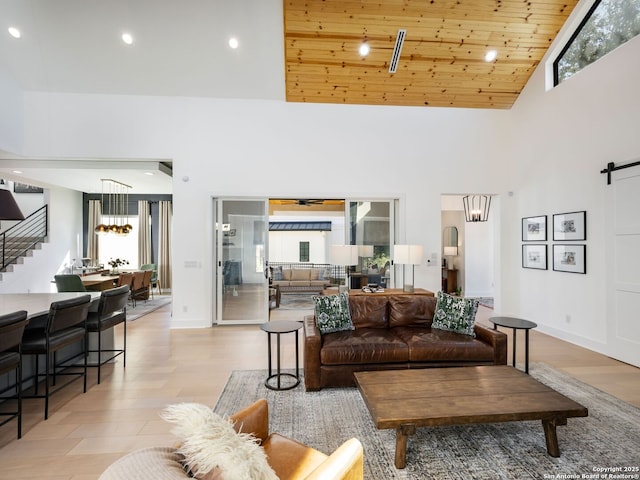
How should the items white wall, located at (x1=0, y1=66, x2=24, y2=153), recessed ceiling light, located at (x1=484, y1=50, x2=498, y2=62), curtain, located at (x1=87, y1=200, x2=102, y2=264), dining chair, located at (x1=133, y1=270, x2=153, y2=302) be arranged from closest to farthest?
white wall, located at (x1=0, y1=66, x2=24, y2=153) < recessed ceiling light, located at (x1=484, y1=50, x2=498, y2=62) < dining chair, located at (x1=133, y1=270, x2=153, y2=302) < curtain, located at (x1=87, y1=200, x2=102, y2=264)

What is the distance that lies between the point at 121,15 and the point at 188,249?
11.3ft

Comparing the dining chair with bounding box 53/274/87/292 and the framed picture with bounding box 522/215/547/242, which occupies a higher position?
the framed picture with bounding box 522/215/547/242

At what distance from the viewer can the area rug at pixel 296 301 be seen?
7258 mm

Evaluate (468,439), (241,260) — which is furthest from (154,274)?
(468,439)

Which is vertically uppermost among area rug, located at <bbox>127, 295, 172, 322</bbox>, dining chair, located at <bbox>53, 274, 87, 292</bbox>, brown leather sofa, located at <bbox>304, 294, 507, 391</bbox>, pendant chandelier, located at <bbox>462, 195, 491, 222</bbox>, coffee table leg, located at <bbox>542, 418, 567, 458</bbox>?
pendant chandelier, located at <bbox>462, 195, 491, 222</bbox>

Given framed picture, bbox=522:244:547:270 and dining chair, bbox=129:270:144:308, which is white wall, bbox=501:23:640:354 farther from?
dining chair, bbox=129:270:144:308

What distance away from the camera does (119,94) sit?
5.20m

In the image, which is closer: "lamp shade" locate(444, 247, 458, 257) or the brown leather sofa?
the brown leather sofa

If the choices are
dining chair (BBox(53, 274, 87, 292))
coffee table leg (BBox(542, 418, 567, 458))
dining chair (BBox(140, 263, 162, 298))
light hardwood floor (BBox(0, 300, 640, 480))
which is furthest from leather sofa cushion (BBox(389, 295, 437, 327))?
dining chair (BBox(140, 263, 162, 298))

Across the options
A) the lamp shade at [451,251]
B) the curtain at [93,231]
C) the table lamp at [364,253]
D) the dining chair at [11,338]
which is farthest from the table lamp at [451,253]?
the curtain at [93,231]

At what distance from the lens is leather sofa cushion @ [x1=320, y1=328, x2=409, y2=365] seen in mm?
2969

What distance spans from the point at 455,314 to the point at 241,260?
12.2 feet

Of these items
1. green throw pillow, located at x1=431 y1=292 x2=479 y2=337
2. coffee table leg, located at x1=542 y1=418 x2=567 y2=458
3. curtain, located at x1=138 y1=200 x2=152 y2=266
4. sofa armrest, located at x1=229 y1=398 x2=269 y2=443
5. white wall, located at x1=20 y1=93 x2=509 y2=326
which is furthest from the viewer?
curtain, located at x1=138 y1=200 x2=152 y2=266

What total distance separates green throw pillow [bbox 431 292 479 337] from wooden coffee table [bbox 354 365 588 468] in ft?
3.07
